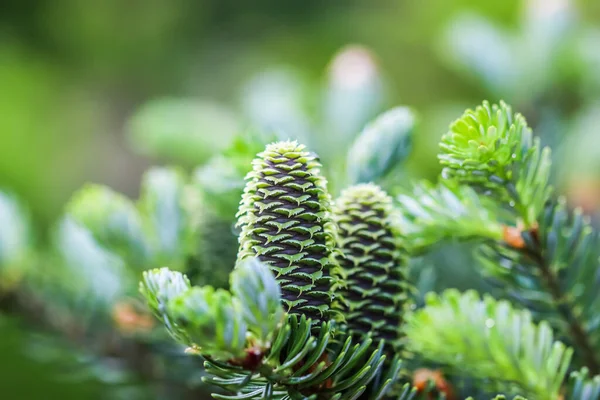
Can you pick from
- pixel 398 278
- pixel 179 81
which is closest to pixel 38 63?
pixel 179 81

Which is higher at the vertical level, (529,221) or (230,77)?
(230,77)

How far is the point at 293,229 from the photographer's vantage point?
35 cm

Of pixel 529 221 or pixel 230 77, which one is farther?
pixel 230 77

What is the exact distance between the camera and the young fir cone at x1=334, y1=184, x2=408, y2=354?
15.6 inches

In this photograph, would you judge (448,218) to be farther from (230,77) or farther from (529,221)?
(230,77)

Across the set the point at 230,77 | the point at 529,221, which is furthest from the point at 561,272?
the point at 230,77

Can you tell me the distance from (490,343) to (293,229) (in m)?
0.17

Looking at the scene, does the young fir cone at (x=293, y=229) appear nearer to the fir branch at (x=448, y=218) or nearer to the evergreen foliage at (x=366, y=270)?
the evergreen foliage at (x=366, y=270)

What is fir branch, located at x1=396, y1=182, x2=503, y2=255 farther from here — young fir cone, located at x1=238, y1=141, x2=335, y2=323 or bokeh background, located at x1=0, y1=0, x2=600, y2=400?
bokeh background, located at x1=0, y1=0, x2=600, y2=400

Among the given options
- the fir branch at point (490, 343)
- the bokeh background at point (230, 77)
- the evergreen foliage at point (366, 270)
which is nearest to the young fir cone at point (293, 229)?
the evergreen foliage at point (366, 270)

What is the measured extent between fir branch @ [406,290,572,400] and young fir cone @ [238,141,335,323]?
11 centimetres

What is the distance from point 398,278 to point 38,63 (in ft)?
4.62

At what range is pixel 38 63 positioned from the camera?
1.56 metres

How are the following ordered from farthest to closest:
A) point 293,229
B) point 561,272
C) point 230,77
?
point 230,77 → point 561,272 → point 293,229
